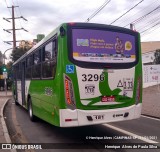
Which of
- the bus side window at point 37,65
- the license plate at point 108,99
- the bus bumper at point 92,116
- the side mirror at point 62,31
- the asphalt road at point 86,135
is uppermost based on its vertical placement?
the side mirror at point 62,31

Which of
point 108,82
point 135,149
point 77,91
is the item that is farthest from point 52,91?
point 135,149

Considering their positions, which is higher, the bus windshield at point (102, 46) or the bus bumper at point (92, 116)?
the bus windshield at point (102, 46)

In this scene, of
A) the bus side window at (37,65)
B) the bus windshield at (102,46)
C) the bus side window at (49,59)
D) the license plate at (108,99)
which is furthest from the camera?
the bus side window at (37,65)

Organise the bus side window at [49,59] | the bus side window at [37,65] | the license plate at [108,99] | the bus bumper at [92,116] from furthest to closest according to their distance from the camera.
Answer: the bus side window at [37,65] < the bus side window at [49,59] < the license plate at [108,99] < the bus bumper at [92,116]

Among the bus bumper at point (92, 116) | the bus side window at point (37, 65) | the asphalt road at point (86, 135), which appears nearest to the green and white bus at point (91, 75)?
the bus bumper at point (92, 116)

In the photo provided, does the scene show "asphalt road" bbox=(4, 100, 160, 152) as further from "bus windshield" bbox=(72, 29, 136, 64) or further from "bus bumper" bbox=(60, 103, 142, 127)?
"bus windshield" bbox=(72, 29, 136, 64)

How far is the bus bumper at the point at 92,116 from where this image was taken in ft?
25.4

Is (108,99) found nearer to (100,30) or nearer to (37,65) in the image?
(100,30)

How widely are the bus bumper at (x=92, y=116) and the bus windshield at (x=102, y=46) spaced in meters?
1.36

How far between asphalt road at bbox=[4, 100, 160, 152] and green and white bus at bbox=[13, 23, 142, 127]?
0.64m

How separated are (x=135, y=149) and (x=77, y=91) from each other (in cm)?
205

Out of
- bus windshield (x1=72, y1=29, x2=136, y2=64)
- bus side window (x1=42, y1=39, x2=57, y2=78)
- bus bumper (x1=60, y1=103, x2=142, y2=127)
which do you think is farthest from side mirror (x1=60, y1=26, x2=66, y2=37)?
bus bumper (x1=60, y1=103, x2=142, y2=127)

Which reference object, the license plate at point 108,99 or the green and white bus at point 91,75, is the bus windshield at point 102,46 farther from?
the license plate at point 108,99

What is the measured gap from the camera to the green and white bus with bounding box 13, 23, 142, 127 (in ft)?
25.6
